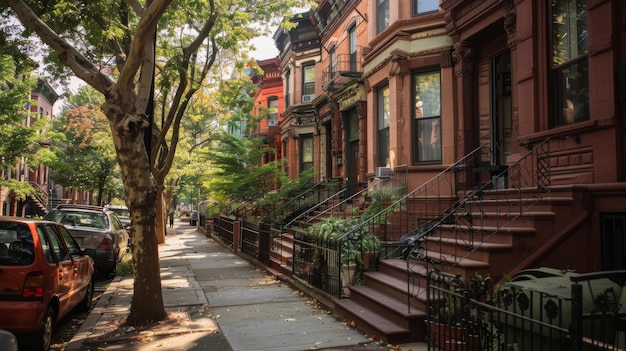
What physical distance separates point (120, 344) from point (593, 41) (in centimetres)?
761

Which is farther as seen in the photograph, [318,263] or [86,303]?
[318,263]

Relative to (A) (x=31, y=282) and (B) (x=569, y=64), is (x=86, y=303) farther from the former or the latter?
(B) (x=569, y=64)

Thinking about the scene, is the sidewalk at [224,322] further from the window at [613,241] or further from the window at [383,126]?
the window at [383,126]

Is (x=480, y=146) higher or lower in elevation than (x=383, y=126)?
lower

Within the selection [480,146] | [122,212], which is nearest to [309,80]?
[122,212]

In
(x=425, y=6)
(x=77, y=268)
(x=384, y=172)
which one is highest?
(x=425, y=6)

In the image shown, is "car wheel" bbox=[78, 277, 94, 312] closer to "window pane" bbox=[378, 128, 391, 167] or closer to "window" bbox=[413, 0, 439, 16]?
"window pane" bbox=[378, 128, 391, 167]

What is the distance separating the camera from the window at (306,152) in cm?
2255

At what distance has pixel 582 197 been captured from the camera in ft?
21.0

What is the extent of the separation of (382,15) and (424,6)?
1.84 metres

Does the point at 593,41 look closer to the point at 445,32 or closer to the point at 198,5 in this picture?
the point at 445,32

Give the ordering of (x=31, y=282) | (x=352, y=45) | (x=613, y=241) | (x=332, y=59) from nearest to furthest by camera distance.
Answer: (x=31, y=282), (x=613, y=241), (x=352, y=45), (x=332, y=59)

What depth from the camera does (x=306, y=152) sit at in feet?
74.8

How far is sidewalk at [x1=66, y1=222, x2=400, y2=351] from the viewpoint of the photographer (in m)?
6.41
